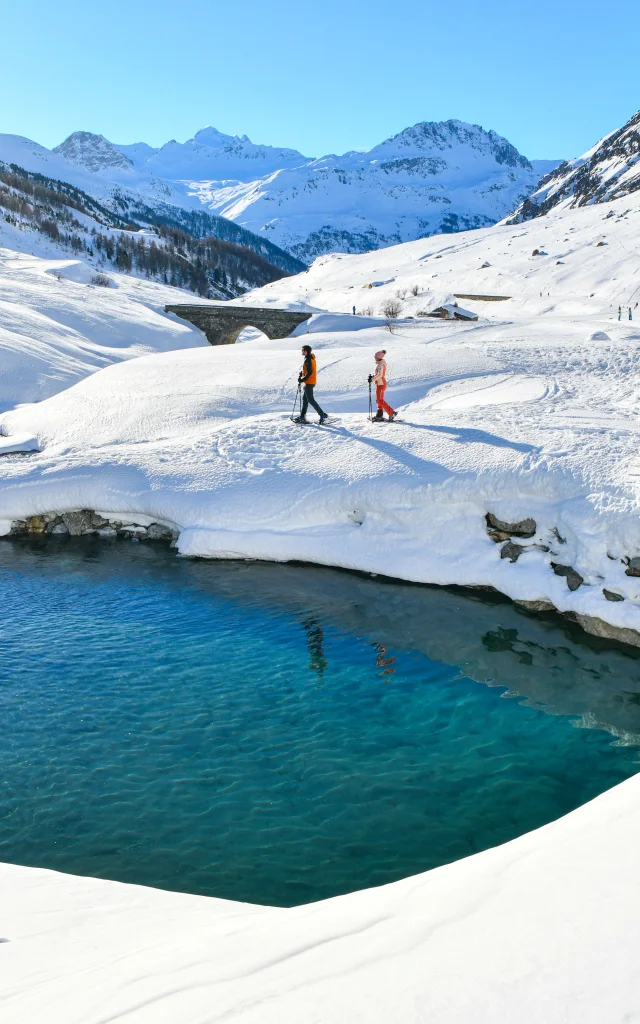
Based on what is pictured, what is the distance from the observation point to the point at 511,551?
50.1ft

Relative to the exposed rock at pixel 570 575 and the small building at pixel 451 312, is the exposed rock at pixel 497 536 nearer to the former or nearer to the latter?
the exposed rock at pixel 570 575

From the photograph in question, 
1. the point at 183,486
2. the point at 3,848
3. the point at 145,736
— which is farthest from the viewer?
the point at 183,486

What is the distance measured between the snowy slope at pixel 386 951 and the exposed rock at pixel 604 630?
7.46 metres

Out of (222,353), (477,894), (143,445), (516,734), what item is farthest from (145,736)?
(222,353)

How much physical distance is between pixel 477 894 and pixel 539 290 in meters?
73.6

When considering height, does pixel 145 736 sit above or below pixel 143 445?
below

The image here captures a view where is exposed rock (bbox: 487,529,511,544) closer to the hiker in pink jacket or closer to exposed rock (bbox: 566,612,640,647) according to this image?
exposed rock (bbox: 566,612,640,647)

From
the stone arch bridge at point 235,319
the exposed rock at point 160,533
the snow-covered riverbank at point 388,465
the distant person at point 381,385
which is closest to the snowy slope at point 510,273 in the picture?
the snow-covered riverbank at point 388,465

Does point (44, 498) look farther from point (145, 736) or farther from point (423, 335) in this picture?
point (423, 335)

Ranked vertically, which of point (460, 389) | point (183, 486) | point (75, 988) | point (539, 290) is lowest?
point (75, 988)

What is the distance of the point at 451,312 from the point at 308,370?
35932 millimetres

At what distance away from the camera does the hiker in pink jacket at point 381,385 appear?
19341 millimetres

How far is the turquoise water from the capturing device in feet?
25.6

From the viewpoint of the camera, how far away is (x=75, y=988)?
14.3 ft
